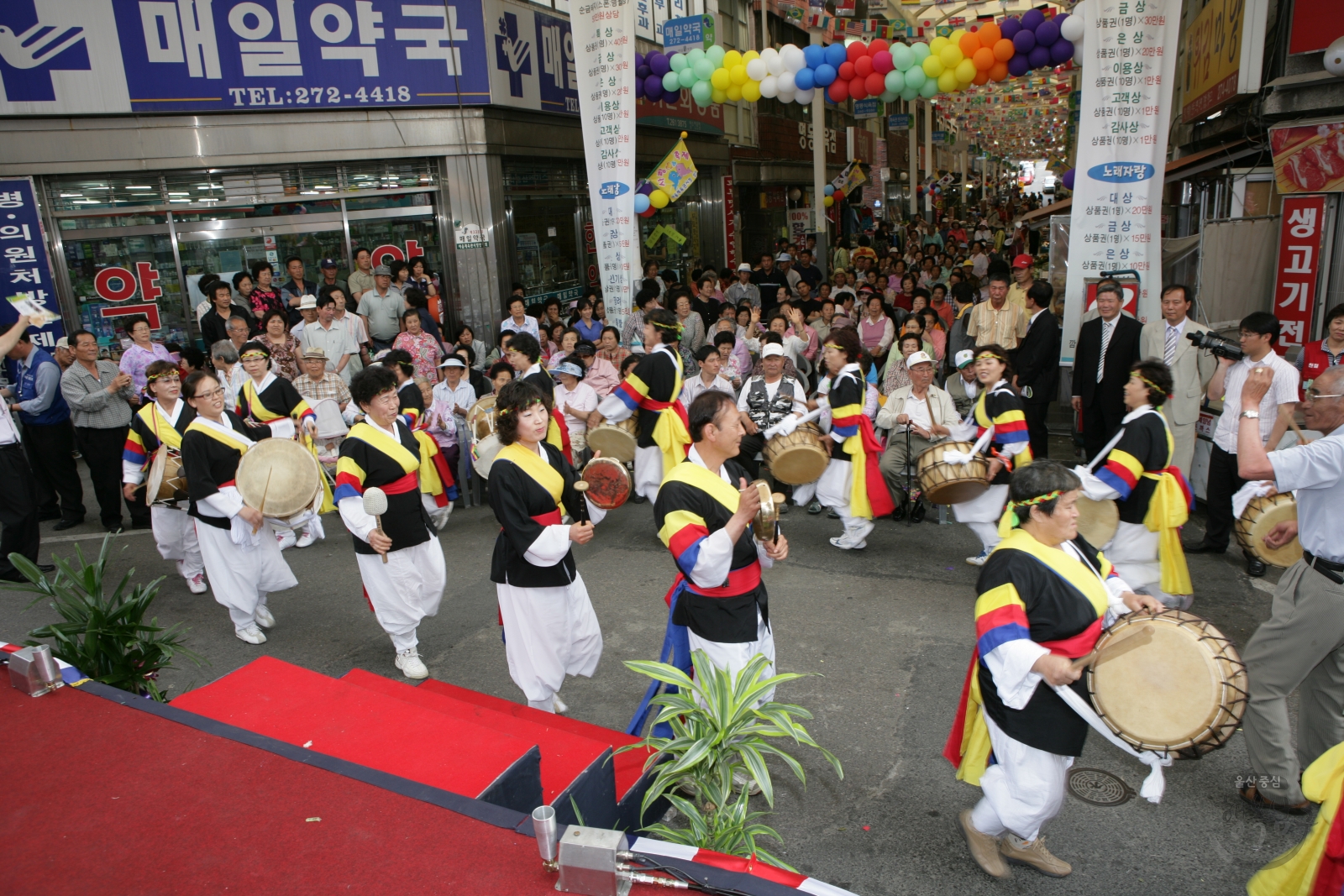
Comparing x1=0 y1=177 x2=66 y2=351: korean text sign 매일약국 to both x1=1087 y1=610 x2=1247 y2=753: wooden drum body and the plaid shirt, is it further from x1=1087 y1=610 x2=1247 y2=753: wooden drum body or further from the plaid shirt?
x1=1087 y1=610 x2=1247 y2=753: wooden drum body

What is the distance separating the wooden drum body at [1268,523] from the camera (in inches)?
167

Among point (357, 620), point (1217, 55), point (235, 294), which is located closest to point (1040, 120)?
point (1217, 55)

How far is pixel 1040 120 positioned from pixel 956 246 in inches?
1534

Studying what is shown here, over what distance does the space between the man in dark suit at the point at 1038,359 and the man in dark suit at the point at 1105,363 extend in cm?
67

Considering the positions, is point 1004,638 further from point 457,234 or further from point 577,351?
point 457,234

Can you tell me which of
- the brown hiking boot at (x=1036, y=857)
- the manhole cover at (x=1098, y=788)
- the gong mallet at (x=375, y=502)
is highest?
the gong mallet at (x=375, y=502)

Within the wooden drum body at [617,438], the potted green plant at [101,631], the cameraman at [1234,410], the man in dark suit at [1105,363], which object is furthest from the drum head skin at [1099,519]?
the potted green plant at [101,631]

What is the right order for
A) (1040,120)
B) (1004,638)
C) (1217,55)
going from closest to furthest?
1. (1004,638)
2. (1217,55)
3. (1040,120)

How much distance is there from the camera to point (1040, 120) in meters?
51.6

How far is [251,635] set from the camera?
556 centimetres

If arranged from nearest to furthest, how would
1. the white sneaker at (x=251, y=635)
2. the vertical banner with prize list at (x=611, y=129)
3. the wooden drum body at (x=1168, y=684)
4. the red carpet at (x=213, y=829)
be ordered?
1. the red carpet at (x=213, y=829)
2. the wooden drum body at (x=1168, y=684)
3. the white sneaker at (x=251, y=635)
4. the vertical banner with prize list at (x=611, y=129)

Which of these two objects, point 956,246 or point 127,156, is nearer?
point 127,156

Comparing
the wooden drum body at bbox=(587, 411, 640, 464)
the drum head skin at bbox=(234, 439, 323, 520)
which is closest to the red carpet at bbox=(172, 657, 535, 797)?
the drum head skin at bbox=(234, 439, 323, 520)

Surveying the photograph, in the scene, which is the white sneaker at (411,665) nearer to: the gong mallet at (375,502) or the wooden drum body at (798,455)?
the gong mallet at (375,502)
